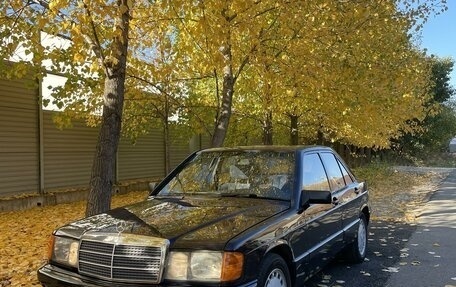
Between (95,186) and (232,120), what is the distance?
363 inches

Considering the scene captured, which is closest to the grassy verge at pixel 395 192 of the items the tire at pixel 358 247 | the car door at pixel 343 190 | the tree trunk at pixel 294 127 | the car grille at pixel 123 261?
the tree trunk at pixel 294 127

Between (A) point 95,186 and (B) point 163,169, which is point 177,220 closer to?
(A) point 95,186

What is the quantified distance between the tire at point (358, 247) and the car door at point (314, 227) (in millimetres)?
738

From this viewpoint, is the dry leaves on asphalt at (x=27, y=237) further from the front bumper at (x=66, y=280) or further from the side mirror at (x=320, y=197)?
the side mirror at (x=320, y=197)

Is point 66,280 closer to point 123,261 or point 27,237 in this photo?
point 123,261

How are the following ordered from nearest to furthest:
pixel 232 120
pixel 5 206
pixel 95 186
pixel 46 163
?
pixel 95 186
pixel 5 206
pixel 46 163
pixel 232 120

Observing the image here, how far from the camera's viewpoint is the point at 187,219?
3799 mm

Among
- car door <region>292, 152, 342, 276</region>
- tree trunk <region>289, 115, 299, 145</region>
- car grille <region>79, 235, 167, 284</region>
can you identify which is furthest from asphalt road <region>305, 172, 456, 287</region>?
tree trunk <region>289, 115, 299, 145</region>

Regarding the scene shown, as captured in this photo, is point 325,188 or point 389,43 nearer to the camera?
point 325,188

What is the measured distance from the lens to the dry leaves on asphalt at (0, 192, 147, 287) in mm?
5438

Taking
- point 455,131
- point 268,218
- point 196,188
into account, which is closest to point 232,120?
point 196,188

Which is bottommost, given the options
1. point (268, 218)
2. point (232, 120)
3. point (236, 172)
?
point (268, 218)

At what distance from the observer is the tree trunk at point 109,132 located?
5.89 metres

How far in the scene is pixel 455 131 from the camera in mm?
37500
